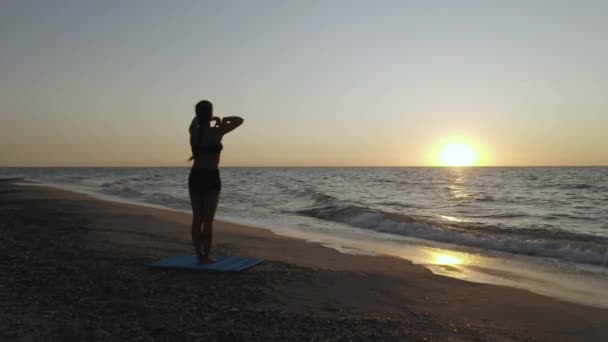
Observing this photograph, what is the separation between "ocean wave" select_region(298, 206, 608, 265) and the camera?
9.73 meters

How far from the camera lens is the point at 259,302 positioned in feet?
16.0

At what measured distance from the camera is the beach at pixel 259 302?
4012 mm

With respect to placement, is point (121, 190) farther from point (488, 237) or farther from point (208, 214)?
point (208, 214)

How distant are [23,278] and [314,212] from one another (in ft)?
43.8

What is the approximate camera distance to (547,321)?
5000 mm

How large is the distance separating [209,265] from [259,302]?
1496 mm

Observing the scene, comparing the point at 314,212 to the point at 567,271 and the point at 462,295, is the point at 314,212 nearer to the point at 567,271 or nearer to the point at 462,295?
the point at 567,271

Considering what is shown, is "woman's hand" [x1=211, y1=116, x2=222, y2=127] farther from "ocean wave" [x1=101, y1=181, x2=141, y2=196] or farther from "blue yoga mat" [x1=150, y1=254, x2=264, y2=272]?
"ocean wave" [x1=101, y1=181, x2=141, y2=196]

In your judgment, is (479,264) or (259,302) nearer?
(259,302)

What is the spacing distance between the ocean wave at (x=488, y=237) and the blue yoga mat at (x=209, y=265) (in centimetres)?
640

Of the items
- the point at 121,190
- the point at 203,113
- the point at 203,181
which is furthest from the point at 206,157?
the point at 121,190

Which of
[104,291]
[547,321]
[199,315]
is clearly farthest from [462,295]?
[104,291]

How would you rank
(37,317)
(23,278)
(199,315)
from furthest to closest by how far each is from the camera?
(23,278) < (199,315) < (37,317)

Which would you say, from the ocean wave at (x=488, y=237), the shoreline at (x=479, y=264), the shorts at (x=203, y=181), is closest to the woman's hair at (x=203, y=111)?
the shorts at (x=203, y=181)
